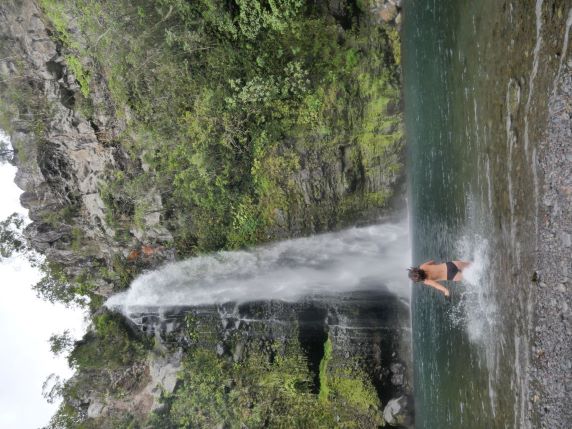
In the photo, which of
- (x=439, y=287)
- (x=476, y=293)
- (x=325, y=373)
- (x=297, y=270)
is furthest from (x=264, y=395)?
(x=476, y=293)

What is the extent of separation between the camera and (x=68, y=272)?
15.4 m

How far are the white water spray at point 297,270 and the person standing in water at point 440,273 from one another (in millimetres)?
3204

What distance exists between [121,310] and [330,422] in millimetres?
7410

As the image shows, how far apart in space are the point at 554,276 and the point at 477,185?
2.76m


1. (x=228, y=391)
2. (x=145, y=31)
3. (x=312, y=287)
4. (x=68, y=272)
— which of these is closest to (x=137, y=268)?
(x=68, y=272)

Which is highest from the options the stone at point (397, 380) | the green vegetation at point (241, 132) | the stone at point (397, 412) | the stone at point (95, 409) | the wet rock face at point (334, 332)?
the green vegetation at point (241, 132)

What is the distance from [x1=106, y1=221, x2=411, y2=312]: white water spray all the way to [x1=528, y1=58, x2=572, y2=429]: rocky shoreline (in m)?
6.18

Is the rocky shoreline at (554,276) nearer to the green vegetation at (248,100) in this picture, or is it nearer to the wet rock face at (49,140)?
the green vegetation at (248,100)

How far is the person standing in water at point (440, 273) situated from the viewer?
884cm

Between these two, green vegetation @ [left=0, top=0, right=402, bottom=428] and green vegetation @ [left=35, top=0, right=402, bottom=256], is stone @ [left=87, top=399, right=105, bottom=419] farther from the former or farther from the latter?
green vegetation @ [left=35, top=0, right=402, bottom=256]

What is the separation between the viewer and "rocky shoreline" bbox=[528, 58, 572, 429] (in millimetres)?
5637

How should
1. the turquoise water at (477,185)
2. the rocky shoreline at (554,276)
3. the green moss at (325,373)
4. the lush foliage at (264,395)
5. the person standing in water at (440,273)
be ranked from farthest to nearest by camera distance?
the green moss at (325,373) → the lush foliage at (264,395) → the person standing in water at (440,273) → the turquoise water at (477,185) → the rocky shoreline at (554,276)

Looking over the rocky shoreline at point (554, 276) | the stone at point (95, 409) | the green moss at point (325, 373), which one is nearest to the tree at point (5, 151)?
the stone at point (95, 409)

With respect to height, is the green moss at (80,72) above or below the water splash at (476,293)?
above
